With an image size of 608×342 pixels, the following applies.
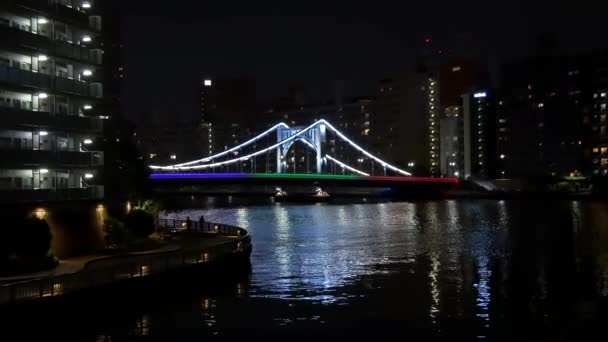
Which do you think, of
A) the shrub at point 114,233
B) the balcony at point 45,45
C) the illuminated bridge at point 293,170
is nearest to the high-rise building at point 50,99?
the balcony at point 45,45

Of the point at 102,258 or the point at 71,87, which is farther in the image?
the point at 71,87

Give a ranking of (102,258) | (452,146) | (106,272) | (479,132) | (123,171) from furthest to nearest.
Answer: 1. (452,146)
2. (479,132)
3. (123,171)
4. (102,258)
5. (106,272)

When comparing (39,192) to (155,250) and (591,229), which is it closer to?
(155,250)

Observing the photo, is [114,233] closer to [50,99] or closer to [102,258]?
[102,258]

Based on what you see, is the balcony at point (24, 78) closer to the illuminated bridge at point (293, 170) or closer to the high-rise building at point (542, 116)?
the illuminated bridge at point (293, 170)

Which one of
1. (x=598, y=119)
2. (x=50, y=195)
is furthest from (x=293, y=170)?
(x=50, y=195)

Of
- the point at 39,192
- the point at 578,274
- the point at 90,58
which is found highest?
the point at 90,58

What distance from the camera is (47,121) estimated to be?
33.1 meters

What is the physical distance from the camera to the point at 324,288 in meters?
31.3

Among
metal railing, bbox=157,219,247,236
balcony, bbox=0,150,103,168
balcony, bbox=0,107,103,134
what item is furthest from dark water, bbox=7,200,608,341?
balcony, bbox=0,107,103,134

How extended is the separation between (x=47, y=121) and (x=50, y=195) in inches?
119

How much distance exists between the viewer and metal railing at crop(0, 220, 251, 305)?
21453 mm

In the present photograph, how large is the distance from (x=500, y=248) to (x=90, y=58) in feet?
82.6

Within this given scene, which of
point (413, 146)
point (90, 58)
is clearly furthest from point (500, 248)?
point (413, 146)
